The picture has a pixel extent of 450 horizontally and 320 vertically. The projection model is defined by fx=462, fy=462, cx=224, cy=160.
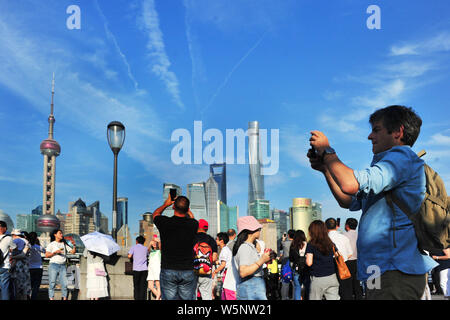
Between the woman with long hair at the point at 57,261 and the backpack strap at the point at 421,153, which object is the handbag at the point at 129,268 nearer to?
the woman with long hair at the point at 57,261

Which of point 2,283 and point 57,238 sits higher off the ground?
point 57,238

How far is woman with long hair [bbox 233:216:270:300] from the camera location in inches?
228

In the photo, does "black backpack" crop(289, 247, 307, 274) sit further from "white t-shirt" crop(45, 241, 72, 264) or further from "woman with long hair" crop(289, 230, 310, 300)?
"white t-shirt" crop(45, 241, 72, 264)

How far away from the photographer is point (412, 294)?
117 inches

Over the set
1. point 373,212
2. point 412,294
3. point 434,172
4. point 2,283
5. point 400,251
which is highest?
point 434,172

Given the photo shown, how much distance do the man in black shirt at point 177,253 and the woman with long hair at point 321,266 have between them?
2286 mm

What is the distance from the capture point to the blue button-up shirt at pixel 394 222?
297 cm

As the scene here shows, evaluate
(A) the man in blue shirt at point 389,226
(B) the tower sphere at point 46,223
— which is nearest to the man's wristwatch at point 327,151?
(A) the man in blue shirt at point 389,226

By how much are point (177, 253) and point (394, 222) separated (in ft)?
15.2

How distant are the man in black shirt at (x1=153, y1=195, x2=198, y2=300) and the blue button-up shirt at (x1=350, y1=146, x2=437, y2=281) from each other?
4368 millimetres
